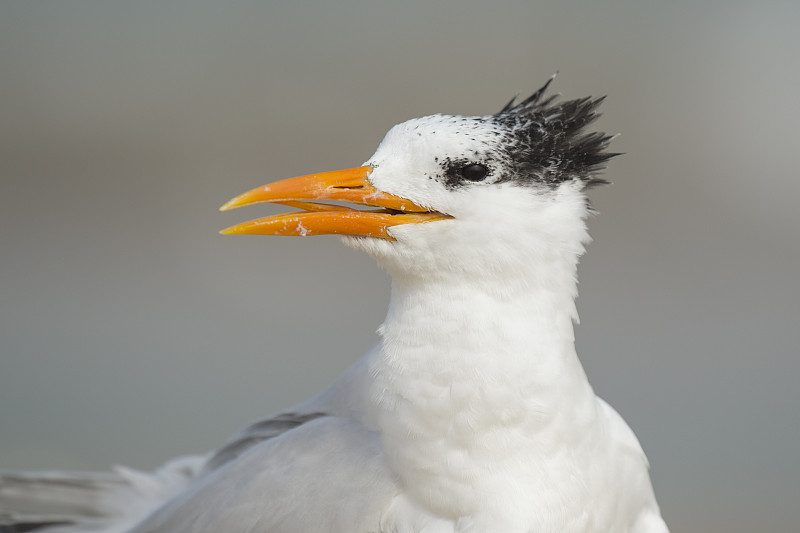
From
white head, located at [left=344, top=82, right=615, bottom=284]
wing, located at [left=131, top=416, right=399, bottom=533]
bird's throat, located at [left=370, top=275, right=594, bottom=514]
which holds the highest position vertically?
white head, located at [left=344, top=82, right=615, bottom=284]

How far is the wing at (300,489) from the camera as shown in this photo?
118 centimetres

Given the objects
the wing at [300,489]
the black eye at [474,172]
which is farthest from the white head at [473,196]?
the wing at [300,489]

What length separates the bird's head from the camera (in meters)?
1.13

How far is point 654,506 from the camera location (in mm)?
1391

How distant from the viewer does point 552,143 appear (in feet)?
3.91

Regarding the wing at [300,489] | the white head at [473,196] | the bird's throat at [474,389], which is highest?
the white head at [473,196]

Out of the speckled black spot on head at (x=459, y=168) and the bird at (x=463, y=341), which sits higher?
the speckled black spot on head at (x=459, y=168)

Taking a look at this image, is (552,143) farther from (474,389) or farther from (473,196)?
(474,389)

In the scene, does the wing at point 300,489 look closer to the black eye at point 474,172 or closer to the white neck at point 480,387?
the white neck at point 480,387

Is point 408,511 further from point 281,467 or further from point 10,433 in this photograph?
point 10,433

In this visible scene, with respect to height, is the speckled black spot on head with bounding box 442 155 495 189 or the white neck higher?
the speckled black spot on head with bounding box 442 155 495 189

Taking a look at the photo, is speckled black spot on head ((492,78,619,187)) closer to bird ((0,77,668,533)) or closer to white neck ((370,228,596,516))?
bird ((0,77,668,533))

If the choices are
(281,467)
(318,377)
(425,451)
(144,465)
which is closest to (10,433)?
(144,465)

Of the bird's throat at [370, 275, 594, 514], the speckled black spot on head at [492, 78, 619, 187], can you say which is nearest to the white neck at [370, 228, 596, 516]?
the bird's throat at [370, 275, 594, 514]
